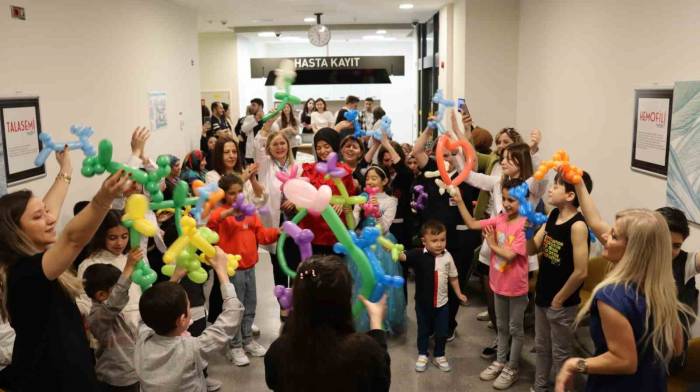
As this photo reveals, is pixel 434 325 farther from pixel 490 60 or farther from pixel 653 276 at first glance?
pixel 490 60

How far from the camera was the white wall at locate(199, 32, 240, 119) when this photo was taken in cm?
1241

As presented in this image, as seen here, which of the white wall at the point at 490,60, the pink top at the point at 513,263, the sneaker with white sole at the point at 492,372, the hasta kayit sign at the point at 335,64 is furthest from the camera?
the hasta kayit sign at the point at 335,64

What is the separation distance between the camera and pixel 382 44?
17.2 metres

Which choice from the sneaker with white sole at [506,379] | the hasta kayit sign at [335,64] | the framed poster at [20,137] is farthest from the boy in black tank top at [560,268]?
the hasta kayit sign at [335,64]

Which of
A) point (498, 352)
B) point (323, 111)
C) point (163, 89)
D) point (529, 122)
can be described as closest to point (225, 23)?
point (323, 111)

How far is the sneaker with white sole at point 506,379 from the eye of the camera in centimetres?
350

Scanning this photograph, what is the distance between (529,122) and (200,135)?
497 cm

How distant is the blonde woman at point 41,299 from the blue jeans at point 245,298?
1.87 m

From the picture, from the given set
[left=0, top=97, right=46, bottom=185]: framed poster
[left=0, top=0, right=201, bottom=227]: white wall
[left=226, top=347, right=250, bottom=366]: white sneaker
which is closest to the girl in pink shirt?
[left=226, top=347, right=250, bottom=366]: white sneaker

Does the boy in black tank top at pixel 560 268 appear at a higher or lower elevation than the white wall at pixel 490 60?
lower

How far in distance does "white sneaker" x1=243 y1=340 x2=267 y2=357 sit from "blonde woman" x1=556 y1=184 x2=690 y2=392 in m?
2.44

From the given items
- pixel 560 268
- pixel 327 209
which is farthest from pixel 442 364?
pixel 327 209

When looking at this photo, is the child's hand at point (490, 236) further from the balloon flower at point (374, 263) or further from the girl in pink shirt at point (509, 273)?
the balloon flower at point (374, 263)

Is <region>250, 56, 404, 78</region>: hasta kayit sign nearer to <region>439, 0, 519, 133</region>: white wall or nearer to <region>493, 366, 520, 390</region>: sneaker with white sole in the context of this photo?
<region>439, 0, 519, 133</region>: white wall
